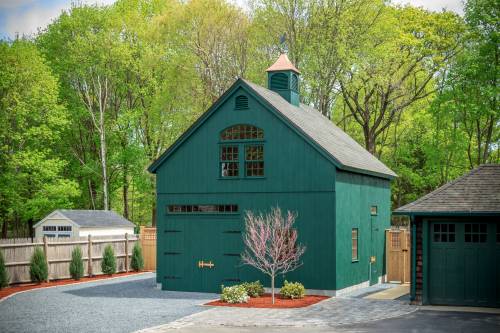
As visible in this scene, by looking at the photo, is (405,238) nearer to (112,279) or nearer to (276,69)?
(276,69)

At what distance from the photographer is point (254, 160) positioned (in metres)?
26.3

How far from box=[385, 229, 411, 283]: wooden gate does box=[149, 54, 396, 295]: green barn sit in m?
2.25

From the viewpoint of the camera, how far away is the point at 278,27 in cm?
4212

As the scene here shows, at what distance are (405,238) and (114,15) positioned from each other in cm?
3140

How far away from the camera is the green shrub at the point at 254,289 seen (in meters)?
24.2

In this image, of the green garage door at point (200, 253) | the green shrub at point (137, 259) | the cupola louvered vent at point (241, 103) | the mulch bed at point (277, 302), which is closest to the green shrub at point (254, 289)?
the mulch bed at point (277, 302)

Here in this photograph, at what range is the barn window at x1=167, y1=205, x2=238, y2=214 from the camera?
2652 centimetres

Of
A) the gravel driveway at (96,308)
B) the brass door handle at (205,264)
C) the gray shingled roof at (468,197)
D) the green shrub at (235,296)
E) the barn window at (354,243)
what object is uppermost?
the gray shingled roof at (468,197)

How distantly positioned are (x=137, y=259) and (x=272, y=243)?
41.4ft

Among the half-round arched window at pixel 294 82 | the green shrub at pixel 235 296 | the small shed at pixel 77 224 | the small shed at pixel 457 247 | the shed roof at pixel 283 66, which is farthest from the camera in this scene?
the small shed at pixel 77 224

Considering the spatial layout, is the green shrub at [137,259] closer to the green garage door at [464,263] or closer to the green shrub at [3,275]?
the green shrub at [3,275]

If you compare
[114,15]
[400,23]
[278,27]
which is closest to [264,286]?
[278,27]

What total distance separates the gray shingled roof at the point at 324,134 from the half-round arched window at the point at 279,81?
2.07 feet

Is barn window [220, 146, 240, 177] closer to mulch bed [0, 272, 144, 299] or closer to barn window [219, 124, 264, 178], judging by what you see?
barn window [219, 124, 264, 178]
